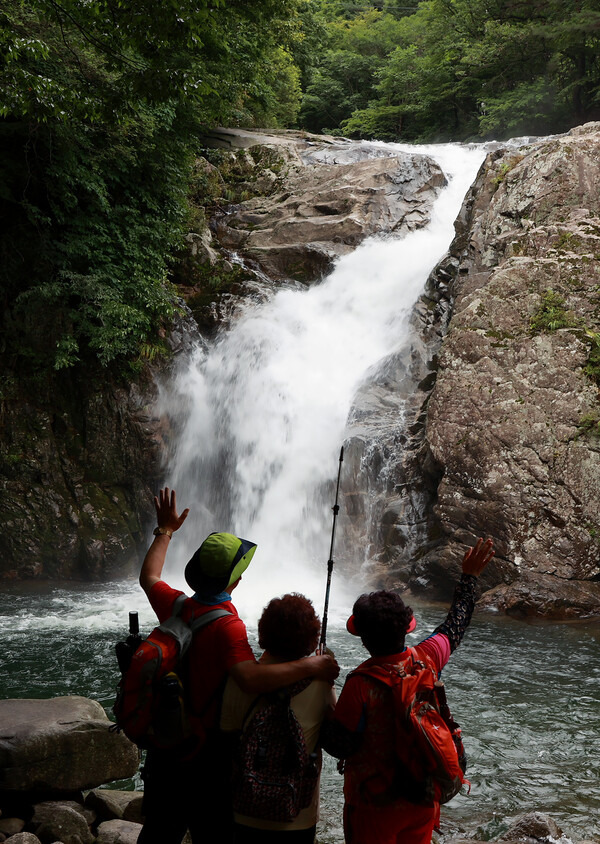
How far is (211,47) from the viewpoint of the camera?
12.9 meters

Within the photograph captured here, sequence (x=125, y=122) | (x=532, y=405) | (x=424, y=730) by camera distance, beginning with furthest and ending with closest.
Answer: (x=532, y=405), (x=125, y=122), (x=424, y=730)

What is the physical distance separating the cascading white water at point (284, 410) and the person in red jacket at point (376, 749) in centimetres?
729

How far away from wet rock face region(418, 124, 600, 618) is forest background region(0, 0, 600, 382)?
5421mm

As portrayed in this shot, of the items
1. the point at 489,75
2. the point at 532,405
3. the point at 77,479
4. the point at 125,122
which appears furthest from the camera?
the point at 489,75

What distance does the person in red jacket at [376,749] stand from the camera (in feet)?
7.48

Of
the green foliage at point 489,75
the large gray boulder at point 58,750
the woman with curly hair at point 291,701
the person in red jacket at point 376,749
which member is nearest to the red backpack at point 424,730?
the person in red jacket at point 376,749

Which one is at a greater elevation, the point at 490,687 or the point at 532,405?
the point at 532,405

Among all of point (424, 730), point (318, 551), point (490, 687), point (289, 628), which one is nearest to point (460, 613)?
point (424, 730)

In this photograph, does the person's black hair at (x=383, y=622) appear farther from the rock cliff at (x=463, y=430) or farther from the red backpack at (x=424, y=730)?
the rock cliff at (x=463, y=430)

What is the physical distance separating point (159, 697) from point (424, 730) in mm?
906

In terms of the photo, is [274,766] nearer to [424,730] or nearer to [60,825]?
[424,730]

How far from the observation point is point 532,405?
9.67m

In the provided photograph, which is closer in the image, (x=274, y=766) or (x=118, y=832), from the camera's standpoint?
(x=274, y=766)

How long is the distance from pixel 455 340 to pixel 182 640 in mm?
8878
